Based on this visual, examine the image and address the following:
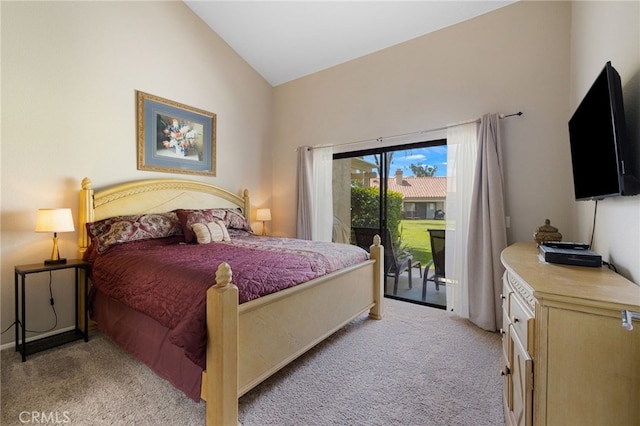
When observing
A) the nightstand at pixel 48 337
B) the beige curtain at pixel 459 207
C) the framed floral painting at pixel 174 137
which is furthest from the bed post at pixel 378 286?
the nightstand at pixel 48 337

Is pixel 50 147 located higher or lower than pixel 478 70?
lower

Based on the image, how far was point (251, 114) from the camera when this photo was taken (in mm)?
4516

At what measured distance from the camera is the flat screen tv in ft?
4.14

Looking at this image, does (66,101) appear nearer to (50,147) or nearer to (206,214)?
(50,147)

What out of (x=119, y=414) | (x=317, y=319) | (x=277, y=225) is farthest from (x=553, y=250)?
(x=277, y=225)

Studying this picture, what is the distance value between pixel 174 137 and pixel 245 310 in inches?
113

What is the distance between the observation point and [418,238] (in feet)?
11.8

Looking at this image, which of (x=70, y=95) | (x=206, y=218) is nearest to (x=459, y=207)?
(x=206, y=218)

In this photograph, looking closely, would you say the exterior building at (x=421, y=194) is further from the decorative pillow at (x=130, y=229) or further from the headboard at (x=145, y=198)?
the decorative pillow at (x=130, y=229)

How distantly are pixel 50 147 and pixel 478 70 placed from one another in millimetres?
4301

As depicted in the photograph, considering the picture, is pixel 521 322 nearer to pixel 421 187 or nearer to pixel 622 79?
pixel 622 79

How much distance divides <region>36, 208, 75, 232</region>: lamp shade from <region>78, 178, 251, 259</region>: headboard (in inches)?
12.8

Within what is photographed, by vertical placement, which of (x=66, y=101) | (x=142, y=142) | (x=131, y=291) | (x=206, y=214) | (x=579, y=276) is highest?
(x=66, y=101)

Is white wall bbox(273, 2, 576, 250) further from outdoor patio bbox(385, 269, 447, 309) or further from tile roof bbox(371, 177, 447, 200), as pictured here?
outdoor patio bbox(385, 269, 447, 309)
